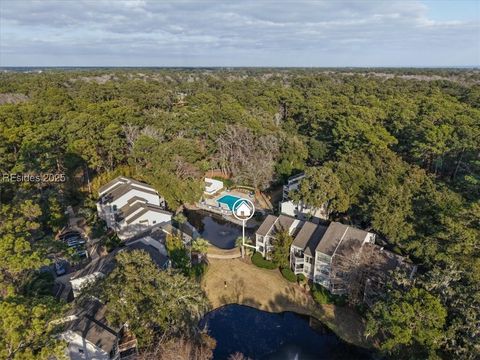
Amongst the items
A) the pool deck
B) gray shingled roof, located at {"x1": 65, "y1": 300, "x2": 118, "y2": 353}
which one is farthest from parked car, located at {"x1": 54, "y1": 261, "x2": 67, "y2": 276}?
the pool deck

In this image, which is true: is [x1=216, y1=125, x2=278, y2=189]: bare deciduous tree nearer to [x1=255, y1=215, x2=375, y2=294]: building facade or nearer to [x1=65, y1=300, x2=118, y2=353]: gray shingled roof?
[x1=255, y1=215, x2=375, y2=294]: building facade

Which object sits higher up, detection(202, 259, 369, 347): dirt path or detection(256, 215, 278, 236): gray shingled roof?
detection(256, 215, 278, 236): gray shingled roof

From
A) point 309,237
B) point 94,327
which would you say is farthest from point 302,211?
point 94,327

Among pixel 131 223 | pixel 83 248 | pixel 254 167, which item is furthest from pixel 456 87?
pixel 83 248

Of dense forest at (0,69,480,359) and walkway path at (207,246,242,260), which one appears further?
walkway path at (207,246,242,260)

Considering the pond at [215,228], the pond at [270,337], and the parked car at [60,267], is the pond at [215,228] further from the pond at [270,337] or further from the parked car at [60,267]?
Answer: the parked car at [60,267]

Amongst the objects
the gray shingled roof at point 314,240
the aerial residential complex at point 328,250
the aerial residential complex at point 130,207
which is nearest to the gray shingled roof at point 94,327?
the aerial residential complex at point 130,207

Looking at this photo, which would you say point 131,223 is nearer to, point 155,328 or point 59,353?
point 155,328
